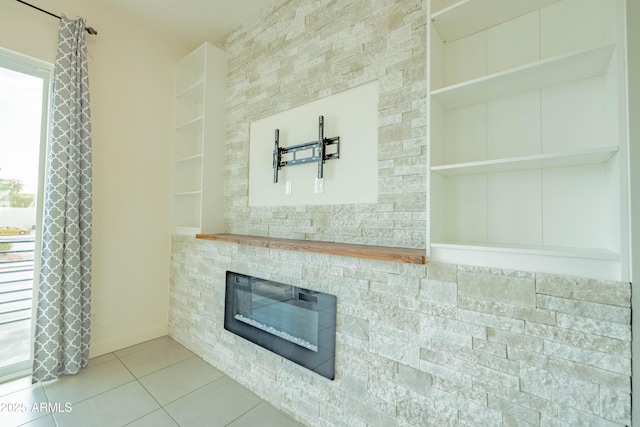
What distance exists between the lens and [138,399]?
185cm

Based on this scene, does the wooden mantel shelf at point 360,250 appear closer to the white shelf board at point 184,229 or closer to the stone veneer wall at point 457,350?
the stone veneer wall at point 457,350

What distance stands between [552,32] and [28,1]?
131 inches

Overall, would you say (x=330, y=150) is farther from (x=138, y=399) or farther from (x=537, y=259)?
(x=138, y=399)

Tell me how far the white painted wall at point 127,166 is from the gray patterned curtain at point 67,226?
205 mm

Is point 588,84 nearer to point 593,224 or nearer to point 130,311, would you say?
point 593,224

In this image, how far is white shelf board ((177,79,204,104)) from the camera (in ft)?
8.79

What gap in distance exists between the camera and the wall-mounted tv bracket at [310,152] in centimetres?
186

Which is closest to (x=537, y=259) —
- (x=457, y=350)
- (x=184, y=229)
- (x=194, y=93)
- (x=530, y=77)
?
(x=457, y=350)

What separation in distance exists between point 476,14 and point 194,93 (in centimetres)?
254

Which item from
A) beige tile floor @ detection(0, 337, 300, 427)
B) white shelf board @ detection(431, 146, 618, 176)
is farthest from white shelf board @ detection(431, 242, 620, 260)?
beige tile floor @ detection(0, 337, 300, 427)

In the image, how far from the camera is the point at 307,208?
200 cm

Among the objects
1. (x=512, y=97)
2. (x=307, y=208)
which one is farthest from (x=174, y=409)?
(x=512, y=97)

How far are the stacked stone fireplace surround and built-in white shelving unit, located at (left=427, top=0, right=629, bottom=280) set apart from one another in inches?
4.4

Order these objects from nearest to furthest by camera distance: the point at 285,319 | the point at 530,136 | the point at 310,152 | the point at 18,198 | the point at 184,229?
the point at 530,136
the point at 285,319
the point at 310,152
the point at 18,198
the point at 184,229
